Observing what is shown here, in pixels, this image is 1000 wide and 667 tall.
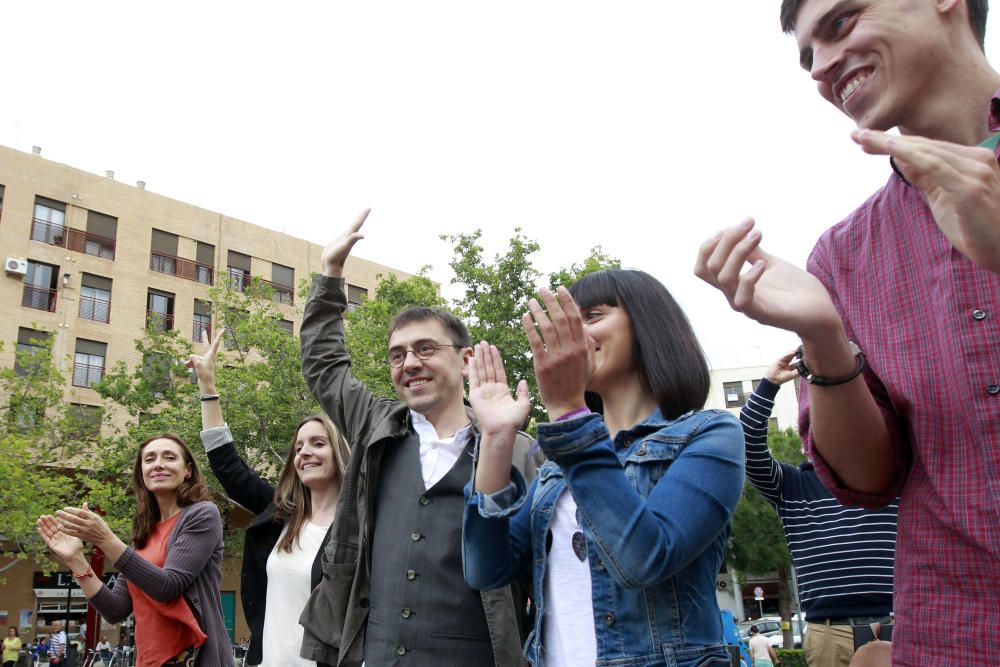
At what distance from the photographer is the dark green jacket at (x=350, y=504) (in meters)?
3.15

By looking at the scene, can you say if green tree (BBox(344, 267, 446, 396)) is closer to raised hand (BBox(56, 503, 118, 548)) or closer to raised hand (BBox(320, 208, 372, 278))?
raised hand (BBox(56, 503, 118, 548))

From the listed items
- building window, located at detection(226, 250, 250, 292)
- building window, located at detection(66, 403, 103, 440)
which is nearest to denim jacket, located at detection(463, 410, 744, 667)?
building window, located at detection(66, 403, 103, 440)

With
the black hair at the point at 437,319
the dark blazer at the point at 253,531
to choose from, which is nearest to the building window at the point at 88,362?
the dark blazer at the point at 253,531

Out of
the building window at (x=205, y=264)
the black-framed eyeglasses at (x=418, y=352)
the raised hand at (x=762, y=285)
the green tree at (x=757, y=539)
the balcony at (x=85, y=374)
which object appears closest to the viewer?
the raised hand at (x=762, y=285)

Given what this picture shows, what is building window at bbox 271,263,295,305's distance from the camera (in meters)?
36.2

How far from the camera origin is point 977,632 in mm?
1261

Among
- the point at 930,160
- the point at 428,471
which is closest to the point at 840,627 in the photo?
the point at 428,471

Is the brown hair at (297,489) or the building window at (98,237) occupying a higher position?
the building window at (98,237)

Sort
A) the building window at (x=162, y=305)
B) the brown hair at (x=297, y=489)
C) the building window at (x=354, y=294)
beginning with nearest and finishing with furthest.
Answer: the brown hair at (x=297, y=489), the building window at (x=162, y=305), the building window at (x=354, y=294)

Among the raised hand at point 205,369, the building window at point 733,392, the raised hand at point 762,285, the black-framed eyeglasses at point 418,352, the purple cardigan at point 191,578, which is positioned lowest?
the purple cardigan at point 191,578

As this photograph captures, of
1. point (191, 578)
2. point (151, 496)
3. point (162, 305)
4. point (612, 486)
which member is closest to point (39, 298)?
point (162, 305)

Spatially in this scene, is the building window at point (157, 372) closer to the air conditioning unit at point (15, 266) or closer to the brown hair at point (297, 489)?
the air conditioning unit at point (15, 266)

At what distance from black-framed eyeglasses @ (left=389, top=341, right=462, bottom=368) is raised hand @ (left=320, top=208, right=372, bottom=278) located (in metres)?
0.54

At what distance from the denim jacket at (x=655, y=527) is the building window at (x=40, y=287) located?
1253 inches
